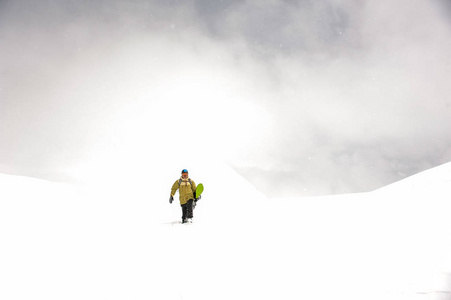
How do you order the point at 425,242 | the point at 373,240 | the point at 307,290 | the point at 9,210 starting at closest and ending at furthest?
1. the point at 307,290
2. the point at 425,242
3. the point at 373,240
4. the point at 9,210

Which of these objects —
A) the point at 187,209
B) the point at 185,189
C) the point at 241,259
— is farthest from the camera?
the point at 185,189

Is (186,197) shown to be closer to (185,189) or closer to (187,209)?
(185,189)

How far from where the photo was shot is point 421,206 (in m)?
9.50

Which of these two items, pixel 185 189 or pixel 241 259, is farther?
pixel 185 189

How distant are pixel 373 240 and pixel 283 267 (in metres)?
2.50

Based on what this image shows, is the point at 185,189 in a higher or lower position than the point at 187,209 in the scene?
higher

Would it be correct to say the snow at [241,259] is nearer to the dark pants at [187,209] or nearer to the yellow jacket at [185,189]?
the dark pants at [187,209]

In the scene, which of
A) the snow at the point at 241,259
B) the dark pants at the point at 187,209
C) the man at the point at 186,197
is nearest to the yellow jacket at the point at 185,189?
the man at the point at 186,197

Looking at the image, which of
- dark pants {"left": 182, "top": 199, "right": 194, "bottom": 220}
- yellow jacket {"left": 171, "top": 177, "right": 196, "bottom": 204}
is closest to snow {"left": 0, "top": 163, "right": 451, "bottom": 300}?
dark pants {"left": 182, "top": 199, "right": 194, "bottom": 220}

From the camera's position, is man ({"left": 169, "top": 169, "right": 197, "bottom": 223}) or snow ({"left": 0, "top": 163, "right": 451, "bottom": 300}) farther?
man ({"left": 169, "top": 169, "right": 197, "bottom": 223})

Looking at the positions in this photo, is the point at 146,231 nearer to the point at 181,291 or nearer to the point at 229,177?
the point at 181,291

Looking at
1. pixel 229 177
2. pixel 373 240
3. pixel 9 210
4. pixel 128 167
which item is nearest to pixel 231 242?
pixel 373 240

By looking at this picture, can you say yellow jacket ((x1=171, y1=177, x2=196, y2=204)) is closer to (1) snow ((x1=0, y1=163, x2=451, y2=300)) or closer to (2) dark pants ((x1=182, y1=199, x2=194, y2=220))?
(2) dark pants ((x1=182, y1=199, x2=194, y2=220))

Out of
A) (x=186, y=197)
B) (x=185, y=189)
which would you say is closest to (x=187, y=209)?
(x=186, y=197)
